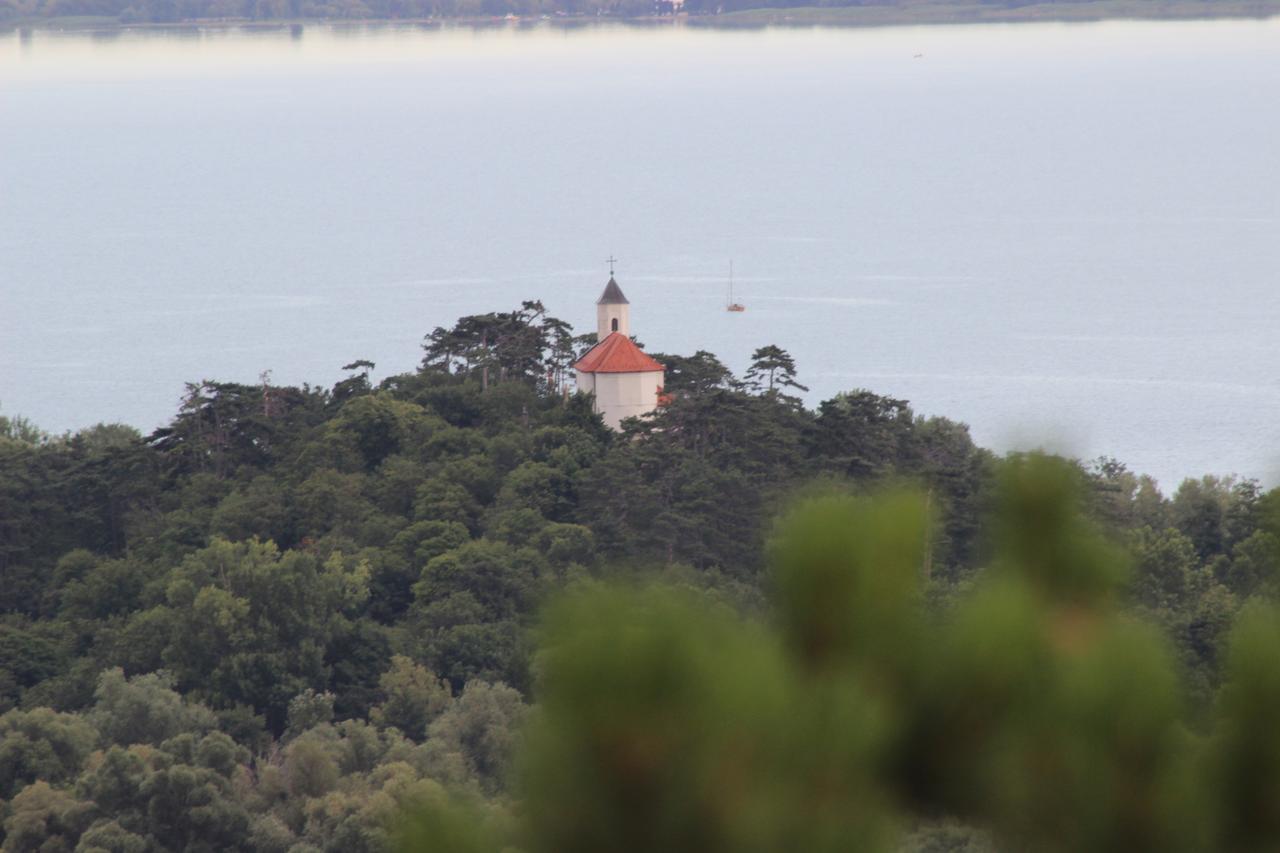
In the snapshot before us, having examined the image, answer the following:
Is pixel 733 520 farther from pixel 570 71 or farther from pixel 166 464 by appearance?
pixel 570 71

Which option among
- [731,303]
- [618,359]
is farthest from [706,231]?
[618,359]

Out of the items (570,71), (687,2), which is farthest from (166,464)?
(570,71)

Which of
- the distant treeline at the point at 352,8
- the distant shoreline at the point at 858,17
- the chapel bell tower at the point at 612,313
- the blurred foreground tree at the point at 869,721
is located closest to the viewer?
the blurred foreground tree at the point at 869,721

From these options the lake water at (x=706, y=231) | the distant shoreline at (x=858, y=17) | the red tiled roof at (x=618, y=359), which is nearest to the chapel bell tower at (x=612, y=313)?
the red tiled roof at (x=618, y=359)

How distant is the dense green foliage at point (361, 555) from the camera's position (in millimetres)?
Answer: 22828

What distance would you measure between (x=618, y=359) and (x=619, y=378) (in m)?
0.44

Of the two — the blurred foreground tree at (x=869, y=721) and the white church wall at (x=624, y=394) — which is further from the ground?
the blurred foreground tree at (x=869, y=721)

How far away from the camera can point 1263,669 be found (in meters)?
2.51

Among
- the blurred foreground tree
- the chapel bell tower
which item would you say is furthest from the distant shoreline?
the blurred foreground tree

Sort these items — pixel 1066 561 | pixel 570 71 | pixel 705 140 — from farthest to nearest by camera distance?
pixel 570 71, pixel 705 140, pixel 1066 561

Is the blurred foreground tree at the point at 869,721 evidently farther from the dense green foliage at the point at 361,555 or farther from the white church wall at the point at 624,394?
the white church wall at the point at 624,394

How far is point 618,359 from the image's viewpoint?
1347 inches

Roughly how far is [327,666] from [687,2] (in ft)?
443

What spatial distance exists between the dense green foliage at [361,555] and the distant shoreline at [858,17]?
365 ft
